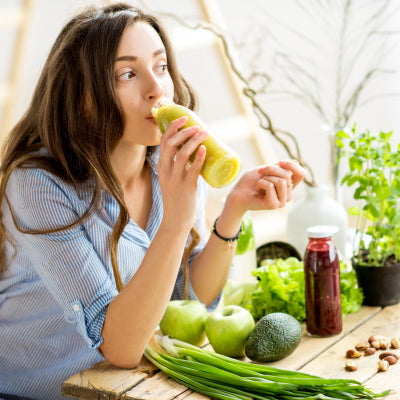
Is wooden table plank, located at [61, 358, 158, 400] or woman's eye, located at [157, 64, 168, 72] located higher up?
woman's eye, located at [157, 64, 168, 72]

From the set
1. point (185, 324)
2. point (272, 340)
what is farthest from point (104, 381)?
point (272, 340)

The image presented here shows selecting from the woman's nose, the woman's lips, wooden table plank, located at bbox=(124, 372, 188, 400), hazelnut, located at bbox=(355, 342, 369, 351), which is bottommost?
hazelnut, located at bbox=(355, 342, 369, 351)

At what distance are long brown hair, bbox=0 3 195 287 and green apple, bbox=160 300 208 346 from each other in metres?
0.16

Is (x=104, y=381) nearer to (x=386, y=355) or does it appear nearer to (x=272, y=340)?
(x=272, y=340)

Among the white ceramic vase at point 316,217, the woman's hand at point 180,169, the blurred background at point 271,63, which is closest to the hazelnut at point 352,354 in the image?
the woman's hand at point 180,169

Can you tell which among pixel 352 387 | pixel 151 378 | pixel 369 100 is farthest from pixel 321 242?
pixel 369 100

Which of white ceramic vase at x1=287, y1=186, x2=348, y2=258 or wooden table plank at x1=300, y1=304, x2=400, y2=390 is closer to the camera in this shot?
wooden table plank at x1=300, y1=304, x2=400, y2=390

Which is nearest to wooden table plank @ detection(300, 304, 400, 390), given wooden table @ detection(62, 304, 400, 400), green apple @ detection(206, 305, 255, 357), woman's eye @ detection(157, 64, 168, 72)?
wooden table @ detection(62, 304, 400, 400)

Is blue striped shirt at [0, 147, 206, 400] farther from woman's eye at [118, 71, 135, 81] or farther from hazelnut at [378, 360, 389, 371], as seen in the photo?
hazelnut at [378, 360, 389, 371]

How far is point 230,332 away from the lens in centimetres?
153

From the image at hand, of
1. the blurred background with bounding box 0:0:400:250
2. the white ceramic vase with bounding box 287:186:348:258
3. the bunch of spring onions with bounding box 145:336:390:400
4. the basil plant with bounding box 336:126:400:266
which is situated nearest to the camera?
the bunch of spring onions with bounding box 145:336:390:400

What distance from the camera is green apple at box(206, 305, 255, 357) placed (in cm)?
153

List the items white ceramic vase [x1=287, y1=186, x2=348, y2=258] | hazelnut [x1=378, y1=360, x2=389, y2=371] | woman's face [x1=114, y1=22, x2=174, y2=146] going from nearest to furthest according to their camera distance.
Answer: hazelnut [x1=378, y1=360, x2=389, y2=371], woman's face [x1=114, y1=22, x2=174, y2=146], white ceramic vase [x1=287, y1=186, x2=348, y2=258]

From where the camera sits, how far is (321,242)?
1.61 m
